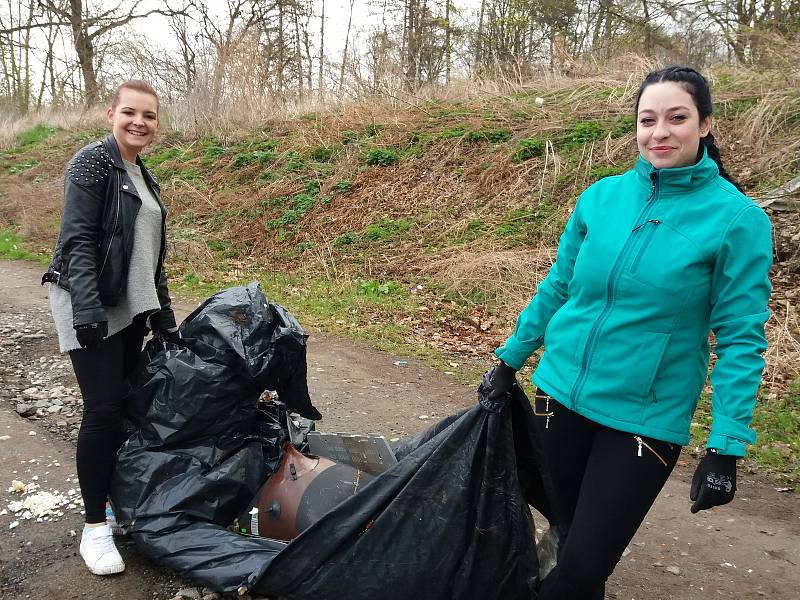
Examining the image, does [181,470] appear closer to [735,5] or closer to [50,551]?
[50,551]

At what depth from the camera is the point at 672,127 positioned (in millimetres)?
1781

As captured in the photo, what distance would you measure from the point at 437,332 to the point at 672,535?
150 inches

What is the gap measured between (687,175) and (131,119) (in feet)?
Answer: 7.07

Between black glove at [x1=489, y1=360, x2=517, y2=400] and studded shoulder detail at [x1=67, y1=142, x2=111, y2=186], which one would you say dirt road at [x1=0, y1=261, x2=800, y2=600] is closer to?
black glove at [x1=489, y1=360, x2=517, y2=400]

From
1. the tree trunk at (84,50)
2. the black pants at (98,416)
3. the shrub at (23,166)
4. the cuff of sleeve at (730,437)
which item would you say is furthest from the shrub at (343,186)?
the tree trunk at (84,50)

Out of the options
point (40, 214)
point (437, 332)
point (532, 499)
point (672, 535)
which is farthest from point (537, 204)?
point (40, 214)

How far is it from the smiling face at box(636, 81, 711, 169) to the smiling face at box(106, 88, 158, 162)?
1965 mm

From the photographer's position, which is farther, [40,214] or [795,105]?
[40,214]

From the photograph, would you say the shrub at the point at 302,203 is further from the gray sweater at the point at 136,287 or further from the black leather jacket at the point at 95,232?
the black leather jacket at the point at 95,232

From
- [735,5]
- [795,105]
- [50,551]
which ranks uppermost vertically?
[735,5]

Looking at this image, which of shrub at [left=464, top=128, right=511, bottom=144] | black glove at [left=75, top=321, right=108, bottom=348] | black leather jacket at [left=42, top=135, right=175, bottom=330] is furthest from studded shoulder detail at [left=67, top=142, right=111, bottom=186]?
shrub at [left=464, top=128, right=511, bottom=144]

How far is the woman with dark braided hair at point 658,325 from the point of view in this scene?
1.68 metres

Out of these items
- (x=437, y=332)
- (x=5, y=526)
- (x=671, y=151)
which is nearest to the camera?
(x=671, y=151)

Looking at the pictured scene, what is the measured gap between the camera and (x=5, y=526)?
9.21ft
